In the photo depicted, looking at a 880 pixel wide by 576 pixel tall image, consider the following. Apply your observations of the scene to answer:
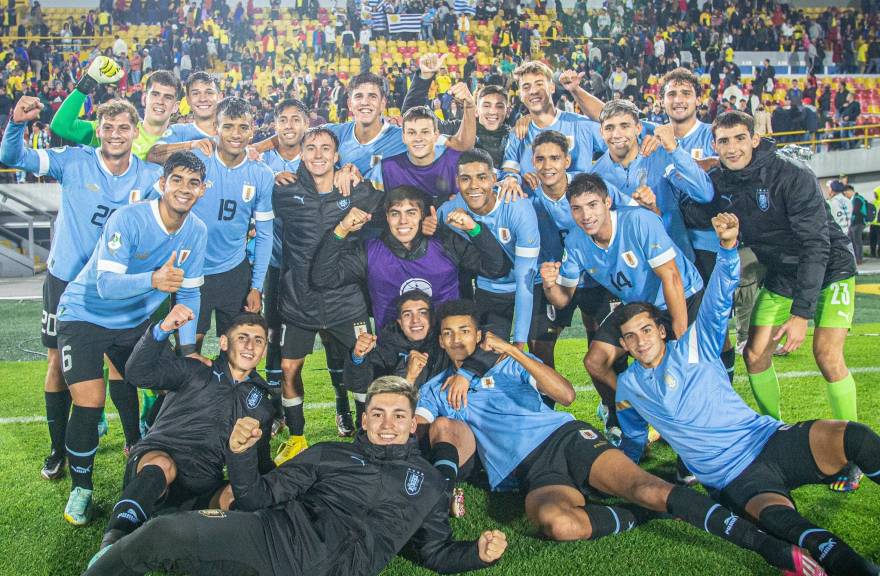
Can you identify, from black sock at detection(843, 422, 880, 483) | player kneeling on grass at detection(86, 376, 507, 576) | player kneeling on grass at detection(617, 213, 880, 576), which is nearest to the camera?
player kneeling on grass at detection(86, 376, 507, 576)

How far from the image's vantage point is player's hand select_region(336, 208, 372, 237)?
484cm

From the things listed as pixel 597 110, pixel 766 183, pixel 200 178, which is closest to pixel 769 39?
pixel 597 110

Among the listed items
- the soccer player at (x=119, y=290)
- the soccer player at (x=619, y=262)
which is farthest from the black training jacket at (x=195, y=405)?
the soccer player at (x=619, y=262)

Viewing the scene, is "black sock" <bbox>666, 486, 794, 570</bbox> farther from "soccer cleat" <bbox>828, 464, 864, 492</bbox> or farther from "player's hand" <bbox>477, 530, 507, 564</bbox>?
"soccer cleat" <bbox>828, 464, 864, 492</bbox>

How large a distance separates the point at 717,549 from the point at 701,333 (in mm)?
1073

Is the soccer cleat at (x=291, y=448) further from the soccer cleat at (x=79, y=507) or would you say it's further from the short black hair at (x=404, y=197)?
the short black hair at (x=404, y=197)

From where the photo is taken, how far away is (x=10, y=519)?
165 inches

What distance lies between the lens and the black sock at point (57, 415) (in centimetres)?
486

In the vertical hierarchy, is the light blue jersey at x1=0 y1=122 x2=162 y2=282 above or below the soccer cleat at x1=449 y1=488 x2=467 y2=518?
above

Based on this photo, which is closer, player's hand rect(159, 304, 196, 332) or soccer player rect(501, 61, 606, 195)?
player's hand rect(159, 304, 196, 332)

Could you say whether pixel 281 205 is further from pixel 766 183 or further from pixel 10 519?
pixel 766 183

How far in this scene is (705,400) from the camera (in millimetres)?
A: 4020

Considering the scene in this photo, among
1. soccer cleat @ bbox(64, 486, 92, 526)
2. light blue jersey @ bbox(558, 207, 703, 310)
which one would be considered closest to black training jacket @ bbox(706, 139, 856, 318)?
light blue jersey @ bbox(558, 207, 703, 310)

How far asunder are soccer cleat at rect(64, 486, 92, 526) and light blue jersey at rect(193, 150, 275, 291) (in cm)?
167
